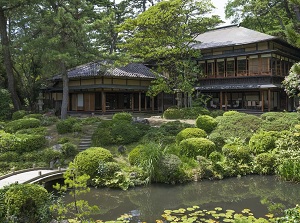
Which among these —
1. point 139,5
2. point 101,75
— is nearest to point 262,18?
point 139,5

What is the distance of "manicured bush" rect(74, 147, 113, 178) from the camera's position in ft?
41.6

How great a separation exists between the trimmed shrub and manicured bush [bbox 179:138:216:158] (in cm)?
216

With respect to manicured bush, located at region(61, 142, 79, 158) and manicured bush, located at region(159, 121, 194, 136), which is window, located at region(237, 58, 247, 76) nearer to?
manicured bush, located at region(159, 121, 194, 136)

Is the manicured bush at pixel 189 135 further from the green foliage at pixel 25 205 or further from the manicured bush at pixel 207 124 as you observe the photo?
the green foliage at pixel 25 205

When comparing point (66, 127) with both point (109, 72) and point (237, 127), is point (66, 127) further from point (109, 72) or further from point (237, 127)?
point (237, 127)

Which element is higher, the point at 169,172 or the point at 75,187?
the point at 75,187

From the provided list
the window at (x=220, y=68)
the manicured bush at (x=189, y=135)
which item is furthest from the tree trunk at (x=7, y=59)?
the window at (x=220, y=68)

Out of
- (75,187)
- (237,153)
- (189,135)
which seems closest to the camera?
(75,187)

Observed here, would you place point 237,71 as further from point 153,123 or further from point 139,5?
point 139,5

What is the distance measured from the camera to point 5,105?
2441cm

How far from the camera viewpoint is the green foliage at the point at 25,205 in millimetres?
7873

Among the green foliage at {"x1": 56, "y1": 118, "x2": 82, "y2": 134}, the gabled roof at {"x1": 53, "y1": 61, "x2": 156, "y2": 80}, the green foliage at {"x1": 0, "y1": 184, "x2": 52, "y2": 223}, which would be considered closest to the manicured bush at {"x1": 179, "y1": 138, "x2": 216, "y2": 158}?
the green foliage at {"x1": 56, "y1": 118, "x2": 82, "y2": 134}

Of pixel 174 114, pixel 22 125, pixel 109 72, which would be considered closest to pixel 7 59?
pixel 109 72

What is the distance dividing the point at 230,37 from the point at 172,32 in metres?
7.76
